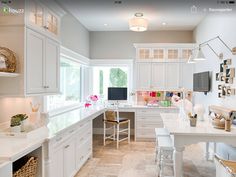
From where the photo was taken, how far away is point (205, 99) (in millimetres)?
5227

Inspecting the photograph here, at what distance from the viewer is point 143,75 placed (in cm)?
621

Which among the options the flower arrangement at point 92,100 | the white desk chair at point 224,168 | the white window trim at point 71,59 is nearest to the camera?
the white desk chair at point 224,168

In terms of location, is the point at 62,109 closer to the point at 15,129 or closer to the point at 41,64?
the point at 41,64

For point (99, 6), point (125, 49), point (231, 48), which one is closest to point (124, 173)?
point (231, 48)

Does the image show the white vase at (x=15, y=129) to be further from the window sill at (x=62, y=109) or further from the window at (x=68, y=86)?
the window at (x=68, y=86)

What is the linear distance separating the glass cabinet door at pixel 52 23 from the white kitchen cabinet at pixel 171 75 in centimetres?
349

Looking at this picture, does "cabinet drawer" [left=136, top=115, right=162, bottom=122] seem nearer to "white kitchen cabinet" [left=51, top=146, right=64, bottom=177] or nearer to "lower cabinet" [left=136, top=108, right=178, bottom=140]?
"lower cabinet" [left=136, top=108, right=178, bottom=140]

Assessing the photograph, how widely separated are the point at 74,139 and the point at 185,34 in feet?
14.7

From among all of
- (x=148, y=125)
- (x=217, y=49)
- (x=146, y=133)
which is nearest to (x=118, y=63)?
(x=148, y=125)

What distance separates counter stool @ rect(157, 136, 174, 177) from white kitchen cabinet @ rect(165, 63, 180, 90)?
263 centimetres

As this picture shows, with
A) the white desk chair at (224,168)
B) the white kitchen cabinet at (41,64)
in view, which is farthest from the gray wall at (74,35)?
the white desk chair at (224,168)

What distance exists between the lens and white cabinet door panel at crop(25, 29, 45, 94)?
2.65 m

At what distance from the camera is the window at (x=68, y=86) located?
4539 mm

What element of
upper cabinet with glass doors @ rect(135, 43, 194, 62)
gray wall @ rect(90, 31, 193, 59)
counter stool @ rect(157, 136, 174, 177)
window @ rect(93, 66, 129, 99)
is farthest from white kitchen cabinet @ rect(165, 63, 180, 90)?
counter stool @ rect(157, 136, 174, 177)
